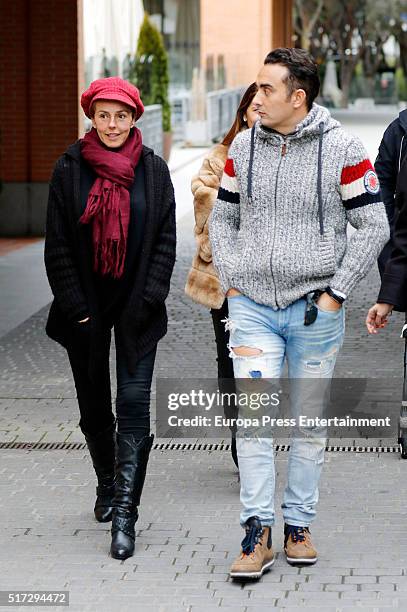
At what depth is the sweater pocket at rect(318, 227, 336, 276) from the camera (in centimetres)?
492

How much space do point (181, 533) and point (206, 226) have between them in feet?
4.63

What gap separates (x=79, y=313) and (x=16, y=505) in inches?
Result: 45.4

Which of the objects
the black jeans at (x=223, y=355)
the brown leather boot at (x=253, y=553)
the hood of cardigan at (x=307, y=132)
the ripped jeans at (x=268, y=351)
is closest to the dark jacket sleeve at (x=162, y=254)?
the ripped jeans at (x=268, y=351)

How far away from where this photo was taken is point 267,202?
4945mm

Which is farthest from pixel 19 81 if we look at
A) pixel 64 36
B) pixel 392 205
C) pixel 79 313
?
pixel 79 313

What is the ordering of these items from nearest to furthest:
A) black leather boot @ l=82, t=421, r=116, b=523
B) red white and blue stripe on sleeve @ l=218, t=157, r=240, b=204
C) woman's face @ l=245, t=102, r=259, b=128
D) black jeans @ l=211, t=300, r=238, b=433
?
1. red white and blue stripe on sleeve @ l=218, t=157, r=240, b=204
2. black leather boot @ l=82, t=421, r=116, b=523
3. woman's face @ l=245, t=102, r=259, b=128
4. black jeans @ l=211, t=300, r=238, b=433

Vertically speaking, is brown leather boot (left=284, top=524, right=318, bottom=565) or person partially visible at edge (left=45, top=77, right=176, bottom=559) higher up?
person partially visible at edge (left=45, top=77, right=176, bottom=559)

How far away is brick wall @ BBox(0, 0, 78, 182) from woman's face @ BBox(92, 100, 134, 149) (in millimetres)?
11589

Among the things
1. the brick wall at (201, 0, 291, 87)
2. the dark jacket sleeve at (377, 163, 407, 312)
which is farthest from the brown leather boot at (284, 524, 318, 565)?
the brick wall at (201, 0, 291, 87)

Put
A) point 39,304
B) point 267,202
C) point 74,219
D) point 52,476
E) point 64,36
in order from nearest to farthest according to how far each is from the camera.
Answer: point 267,202, point 74,219, point 52,476, point 39,304, point 64,36

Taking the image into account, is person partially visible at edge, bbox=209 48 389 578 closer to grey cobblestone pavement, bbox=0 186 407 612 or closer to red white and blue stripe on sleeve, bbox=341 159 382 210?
red white and blue stripe on sleeve, bbox=341 159 382 210

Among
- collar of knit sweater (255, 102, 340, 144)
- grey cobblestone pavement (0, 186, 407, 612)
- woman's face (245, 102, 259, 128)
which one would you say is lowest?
grey cobblestone pavement (0, 186, 407, 612)

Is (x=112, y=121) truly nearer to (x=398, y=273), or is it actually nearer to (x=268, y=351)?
(x=268, y=351)

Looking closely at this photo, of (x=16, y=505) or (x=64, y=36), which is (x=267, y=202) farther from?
(x=64, y=36)
